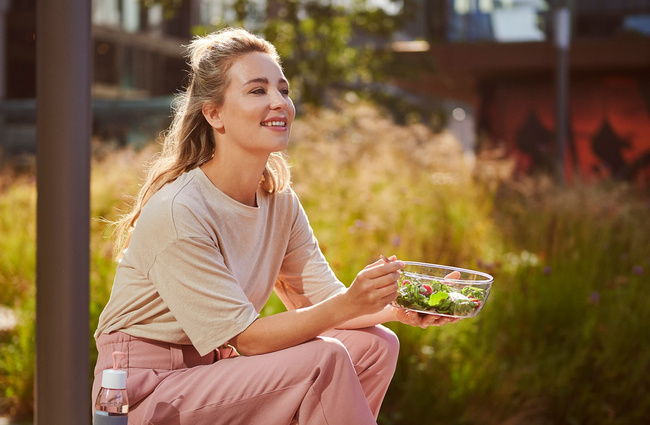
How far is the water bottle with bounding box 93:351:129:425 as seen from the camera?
2.25m

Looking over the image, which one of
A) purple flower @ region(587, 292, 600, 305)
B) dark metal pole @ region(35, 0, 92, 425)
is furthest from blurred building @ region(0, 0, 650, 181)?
dark metal pole @ region(35, 0, 92, 425)

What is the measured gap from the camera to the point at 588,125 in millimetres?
17344

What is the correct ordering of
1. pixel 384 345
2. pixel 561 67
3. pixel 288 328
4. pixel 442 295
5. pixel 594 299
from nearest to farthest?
pixel 288 328 → pixel 442 295 → pixel 384 345 → pixel 594 299 → pixel 561 67

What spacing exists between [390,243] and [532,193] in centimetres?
343

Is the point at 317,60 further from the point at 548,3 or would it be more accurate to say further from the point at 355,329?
the point at 355,329

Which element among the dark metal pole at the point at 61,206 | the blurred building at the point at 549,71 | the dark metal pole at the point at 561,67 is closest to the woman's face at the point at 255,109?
the dark metal pole at the point at 61,206

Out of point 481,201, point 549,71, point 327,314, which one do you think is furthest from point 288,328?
point 549,71

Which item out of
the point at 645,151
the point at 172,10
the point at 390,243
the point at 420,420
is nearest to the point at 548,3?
the point at 645,151

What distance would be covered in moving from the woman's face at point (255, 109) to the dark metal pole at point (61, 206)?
1.62 ft

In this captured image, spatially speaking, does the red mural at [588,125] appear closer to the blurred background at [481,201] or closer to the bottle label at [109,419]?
the blurred background at [481,201]

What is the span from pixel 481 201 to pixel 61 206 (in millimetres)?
5624

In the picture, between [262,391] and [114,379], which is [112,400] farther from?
[262,391]

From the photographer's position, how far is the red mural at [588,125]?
55.9 feet

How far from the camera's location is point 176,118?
115 inches
